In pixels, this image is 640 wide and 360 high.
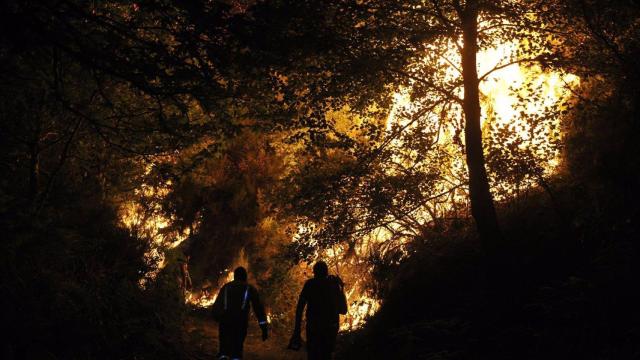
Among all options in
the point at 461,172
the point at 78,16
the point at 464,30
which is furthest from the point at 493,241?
the point at 78,16

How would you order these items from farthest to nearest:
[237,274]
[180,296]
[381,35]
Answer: [180,296] → [237,274] → [381,35]

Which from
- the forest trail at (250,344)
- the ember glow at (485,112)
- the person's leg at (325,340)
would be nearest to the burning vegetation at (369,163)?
the ember glow at (485,112)

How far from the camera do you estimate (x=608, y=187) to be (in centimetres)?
760

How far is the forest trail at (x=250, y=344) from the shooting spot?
12.1 m

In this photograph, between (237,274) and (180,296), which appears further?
(180,296)

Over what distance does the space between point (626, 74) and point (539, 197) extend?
10.2 feet

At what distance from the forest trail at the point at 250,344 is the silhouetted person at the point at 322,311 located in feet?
11.9

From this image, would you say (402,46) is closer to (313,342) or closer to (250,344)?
(313,342)

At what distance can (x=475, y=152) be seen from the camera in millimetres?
8797

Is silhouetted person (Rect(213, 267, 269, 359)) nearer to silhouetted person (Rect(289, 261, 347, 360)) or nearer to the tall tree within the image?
silhouetted person (Rect(289, 261, 347, 360))

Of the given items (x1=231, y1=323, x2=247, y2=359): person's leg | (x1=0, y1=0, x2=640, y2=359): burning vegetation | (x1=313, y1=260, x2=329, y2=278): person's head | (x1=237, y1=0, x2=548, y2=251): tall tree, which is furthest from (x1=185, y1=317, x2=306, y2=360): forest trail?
(x1=237, y1=0, x2=548, y2=251): tall tree

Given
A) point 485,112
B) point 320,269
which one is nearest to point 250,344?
point 320,269

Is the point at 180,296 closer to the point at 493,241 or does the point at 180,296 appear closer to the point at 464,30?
the point at 493,241

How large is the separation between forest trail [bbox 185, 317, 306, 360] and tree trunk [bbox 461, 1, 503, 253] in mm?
6468
